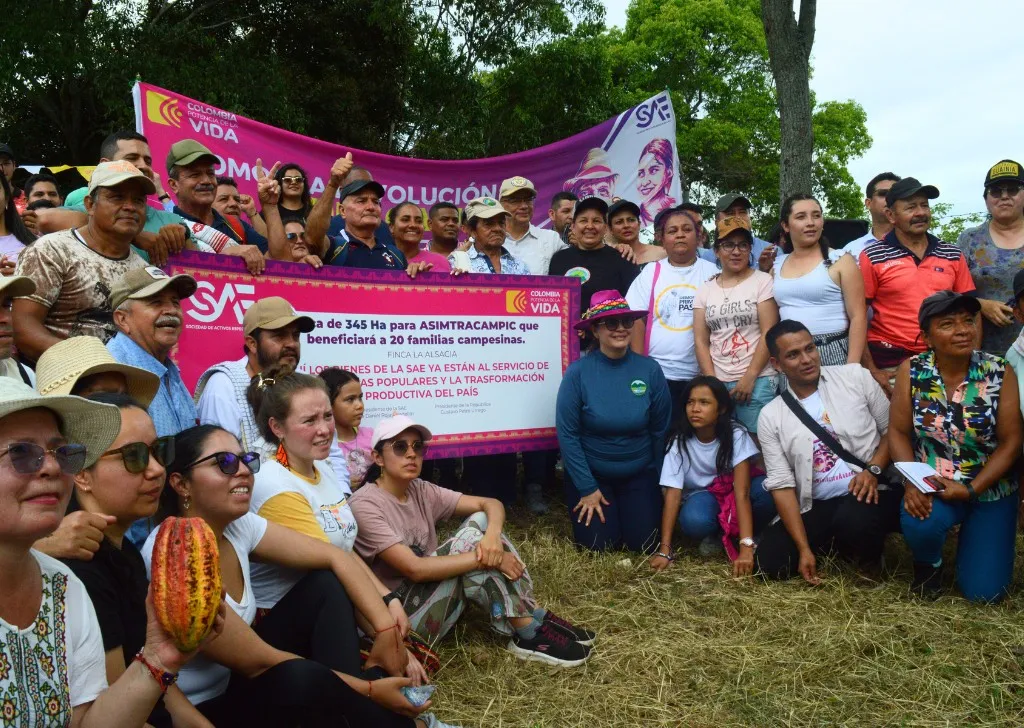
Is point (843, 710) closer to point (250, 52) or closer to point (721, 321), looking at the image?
point (721, 321)

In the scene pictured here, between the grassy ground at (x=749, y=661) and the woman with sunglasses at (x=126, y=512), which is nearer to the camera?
the woman with sunglasses at (x=126, y=512)

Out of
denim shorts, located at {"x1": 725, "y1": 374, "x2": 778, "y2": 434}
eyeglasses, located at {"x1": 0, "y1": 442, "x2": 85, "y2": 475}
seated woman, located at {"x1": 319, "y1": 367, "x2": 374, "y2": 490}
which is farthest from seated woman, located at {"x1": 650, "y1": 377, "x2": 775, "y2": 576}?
eyeglasses, located at {"x1": 0, "y1": 442, "x2": 85, "y2": 475}

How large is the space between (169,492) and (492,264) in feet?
12.3

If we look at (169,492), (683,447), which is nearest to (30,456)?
(169,492)

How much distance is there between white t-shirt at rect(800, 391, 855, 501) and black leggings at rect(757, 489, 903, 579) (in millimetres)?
69

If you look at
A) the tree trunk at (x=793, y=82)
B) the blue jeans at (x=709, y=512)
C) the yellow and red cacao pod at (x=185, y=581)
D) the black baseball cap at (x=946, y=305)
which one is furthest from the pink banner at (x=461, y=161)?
the yellow and red cacao pod at (x=185, y=581)

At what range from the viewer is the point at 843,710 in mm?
3590

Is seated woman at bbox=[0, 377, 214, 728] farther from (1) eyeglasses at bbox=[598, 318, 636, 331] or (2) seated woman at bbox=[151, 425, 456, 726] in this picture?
(1) eyeglasses at bbox=[598, 318, 636, 331]

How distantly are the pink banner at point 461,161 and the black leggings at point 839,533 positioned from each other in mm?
5086

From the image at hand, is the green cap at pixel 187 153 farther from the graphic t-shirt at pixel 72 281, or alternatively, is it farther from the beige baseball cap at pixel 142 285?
the beige baseball cap at pixel 142 285

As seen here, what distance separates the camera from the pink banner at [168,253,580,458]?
5160mm

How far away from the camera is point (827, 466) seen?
17.6 feet

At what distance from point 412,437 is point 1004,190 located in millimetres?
4267

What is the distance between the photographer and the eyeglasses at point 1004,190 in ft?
18.5
